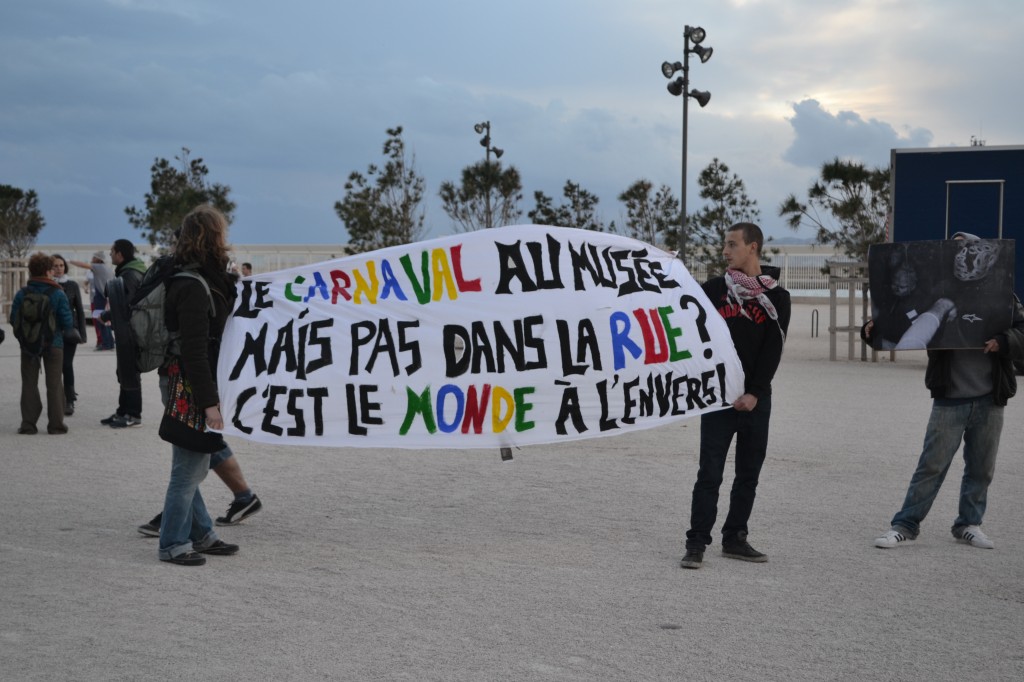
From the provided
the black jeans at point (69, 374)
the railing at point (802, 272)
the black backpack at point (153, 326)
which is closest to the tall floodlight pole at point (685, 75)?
the black jeans at point (69, 374)

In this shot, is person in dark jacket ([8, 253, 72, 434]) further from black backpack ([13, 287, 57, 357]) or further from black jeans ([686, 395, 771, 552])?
black jeans ([686, 395, 771, 552])

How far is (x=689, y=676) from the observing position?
4.85 m

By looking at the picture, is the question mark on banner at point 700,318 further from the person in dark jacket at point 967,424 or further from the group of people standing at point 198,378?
the group of people standing at point 198,378

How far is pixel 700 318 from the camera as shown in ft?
23.2

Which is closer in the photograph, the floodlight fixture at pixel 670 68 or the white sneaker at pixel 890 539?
the white sneaker at pixel 890 539

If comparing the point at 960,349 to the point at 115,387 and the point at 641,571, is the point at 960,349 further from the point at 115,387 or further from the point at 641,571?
the point at 115,387

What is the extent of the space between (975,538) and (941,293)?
5.22 feet

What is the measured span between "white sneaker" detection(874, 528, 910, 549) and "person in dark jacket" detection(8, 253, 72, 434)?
8.83 meters

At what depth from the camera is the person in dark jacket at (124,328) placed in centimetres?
1227

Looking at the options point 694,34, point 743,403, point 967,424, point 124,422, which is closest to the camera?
point 743,403

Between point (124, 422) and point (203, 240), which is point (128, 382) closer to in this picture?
point (124, 422)

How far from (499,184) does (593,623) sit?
1323 inches

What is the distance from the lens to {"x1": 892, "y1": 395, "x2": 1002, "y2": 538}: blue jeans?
7250mm

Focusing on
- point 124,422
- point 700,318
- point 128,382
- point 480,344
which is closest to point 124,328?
point 128,382
